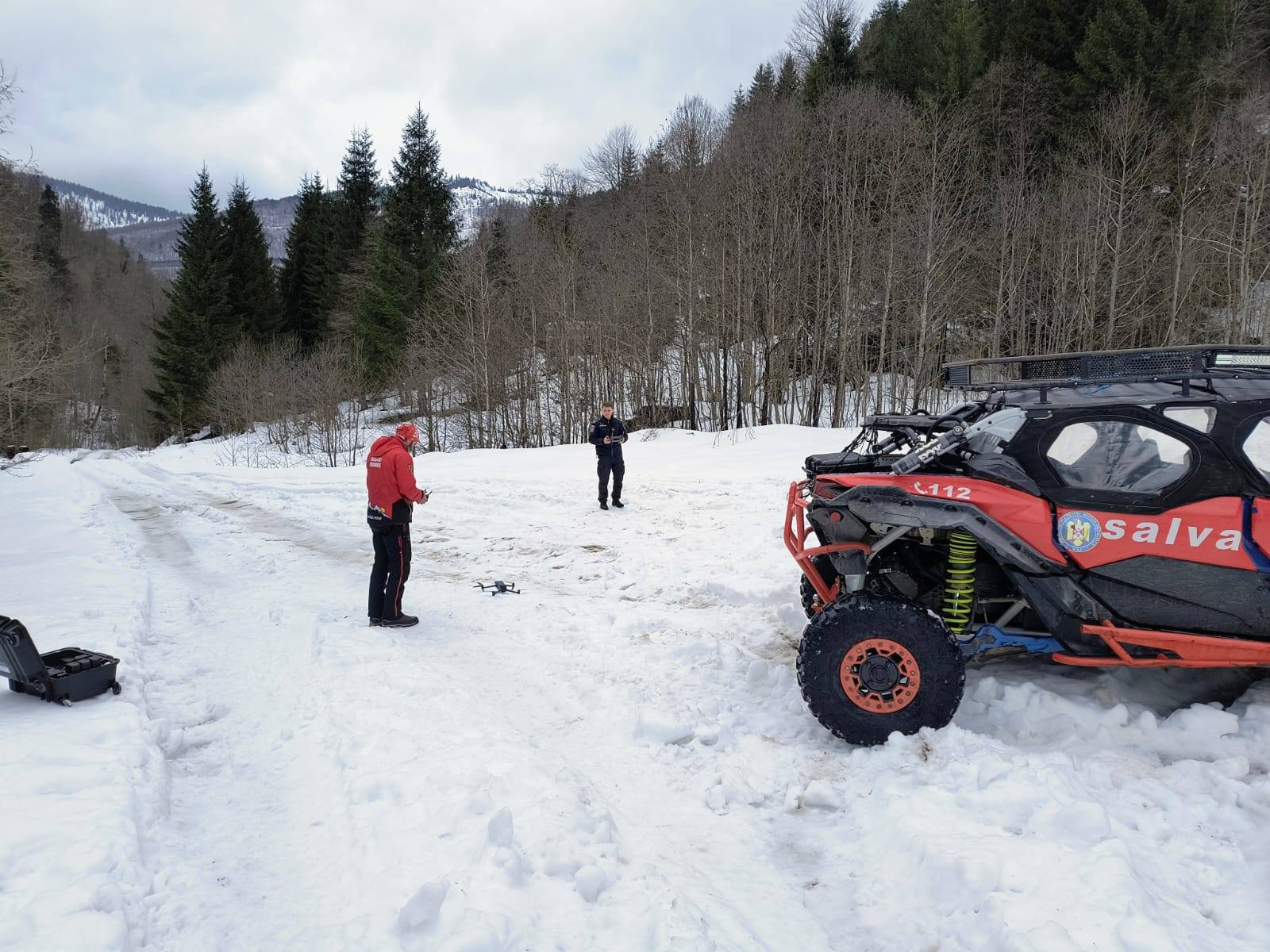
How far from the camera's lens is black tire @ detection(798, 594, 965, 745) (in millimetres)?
3855

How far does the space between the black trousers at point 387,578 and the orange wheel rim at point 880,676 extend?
163 inches

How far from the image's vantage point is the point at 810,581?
16.4 feet

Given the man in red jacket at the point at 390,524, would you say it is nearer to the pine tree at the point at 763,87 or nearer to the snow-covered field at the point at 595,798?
the snow-covered field at the point at 595,798

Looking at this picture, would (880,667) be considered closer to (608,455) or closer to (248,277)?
(608,455)

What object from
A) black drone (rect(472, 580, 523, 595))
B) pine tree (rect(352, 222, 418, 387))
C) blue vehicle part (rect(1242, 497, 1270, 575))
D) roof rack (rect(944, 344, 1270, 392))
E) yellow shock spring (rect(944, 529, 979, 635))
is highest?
pine tree (rect(352, 222, 418, 387))

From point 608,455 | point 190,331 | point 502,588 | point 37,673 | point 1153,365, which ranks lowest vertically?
point 502,588

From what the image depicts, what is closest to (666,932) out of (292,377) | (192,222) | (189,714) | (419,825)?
(419,825)

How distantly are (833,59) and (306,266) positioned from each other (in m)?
36.3

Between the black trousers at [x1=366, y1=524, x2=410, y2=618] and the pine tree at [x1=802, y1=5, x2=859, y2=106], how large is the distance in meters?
31.2

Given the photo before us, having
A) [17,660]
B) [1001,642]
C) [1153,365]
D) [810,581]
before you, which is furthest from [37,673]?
[1153,365]

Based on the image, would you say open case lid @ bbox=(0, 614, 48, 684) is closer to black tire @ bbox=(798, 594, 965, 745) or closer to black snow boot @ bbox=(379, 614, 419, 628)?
black snow boot @ bbox=(379, 614, 419, 628)

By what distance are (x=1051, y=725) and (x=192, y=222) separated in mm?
56108

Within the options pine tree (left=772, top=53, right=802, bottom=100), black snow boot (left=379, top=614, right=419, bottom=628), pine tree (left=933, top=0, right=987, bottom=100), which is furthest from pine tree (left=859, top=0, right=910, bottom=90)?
black snow boot (left=379, top=614, right=419, bottom=628)

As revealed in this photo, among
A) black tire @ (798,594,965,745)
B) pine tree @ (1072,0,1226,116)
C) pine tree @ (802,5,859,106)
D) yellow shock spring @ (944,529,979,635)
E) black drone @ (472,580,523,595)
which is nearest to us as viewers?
black tire @ (798,594,965,745)
